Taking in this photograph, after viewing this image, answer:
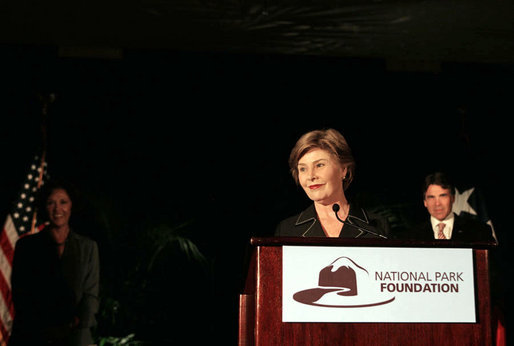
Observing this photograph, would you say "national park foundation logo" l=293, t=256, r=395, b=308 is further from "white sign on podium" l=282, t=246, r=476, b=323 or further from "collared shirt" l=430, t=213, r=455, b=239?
"collared shirt" l=430, t=213, r=455, b=239

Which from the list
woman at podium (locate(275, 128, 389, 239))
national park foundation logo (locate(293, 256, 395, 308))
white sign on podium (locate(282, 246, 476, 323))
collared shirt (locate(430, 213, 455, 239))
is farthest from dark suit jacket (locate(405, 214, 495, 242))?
national park foundation logo (locate(293, 256, 395, 308))

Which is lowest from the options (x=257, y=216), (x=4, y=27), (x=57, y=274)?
(x=57, y=274)

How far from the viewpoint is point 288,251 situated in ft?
5.76

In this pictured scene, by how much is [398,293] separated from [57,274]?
9.48ft

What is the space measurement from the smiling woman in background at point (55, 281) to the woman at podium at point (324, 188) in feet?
6.39

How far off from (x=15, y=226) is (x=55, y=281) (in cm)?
67

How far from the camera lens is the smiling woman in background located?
388 cm

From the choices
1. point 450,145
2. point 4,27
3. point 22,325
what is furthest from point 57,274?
point 450,145

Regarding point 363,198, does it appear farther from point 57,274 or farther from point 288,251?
point 288,251

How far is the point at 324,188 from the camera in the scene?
2789mm

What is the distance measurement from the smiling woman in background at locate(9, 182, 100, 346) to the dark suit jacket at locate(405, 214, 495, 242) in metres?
2.37

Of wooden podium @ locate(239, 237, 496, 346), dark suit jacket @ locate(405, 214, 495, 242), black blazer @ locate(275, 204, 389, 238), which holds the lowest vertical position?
wooden podium @ locate(239, 237, 496, 346)

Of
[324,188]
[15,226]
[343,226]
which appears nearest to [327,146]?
[324,188]

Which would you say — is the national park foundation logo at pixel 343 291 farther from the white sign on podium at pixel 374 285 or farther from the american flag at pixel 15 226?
the american flag at pixel 15 226
